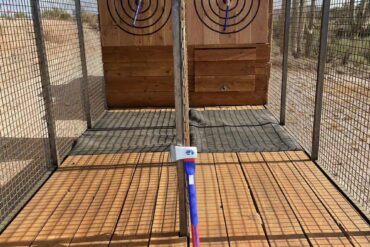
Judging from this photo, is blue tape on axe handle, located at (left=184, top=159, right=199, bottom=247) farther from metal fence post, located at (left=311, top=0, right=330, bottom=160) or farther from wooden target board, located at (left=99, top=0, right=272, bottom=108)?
wooden target board, located at (left=99, top=0, right=272, bottom=108)

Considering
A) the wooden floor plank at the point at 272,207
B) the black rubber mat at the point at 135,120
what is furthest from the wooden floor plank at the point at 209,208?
the black rubber mat at the point at 135,120

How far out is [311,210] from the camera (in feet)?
9.27

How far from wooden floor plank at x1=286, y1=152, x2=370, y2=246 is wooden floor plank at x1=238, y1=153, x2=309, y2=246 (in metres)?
0.28

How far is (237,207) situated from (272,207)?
0.25 metres

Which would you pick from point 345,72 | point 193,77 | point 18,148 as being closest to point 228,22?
point 193,77

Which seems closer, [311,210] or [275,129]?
[311,210]

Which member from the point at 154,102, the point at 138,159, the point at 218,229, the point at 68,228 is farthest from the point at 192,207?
the point at 154,102

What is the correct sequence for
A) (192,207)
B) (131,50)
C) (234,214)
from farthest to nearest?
(131,50), (234,214), (192,207)

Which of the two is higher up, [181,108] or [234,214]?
[181,108]

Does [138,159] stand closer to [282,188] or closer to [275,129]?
[282,188]

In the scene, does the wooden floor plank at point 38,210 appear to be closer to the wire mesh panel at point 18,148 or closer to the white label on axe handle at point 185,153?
the wire mesh panel at point 18,148

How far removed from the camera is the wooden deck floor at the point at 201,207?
252 cm

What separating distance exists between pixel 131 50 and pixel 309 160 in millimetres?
3011

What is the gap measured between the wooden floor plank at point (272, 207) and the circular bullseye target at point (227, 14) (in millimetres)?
2401
